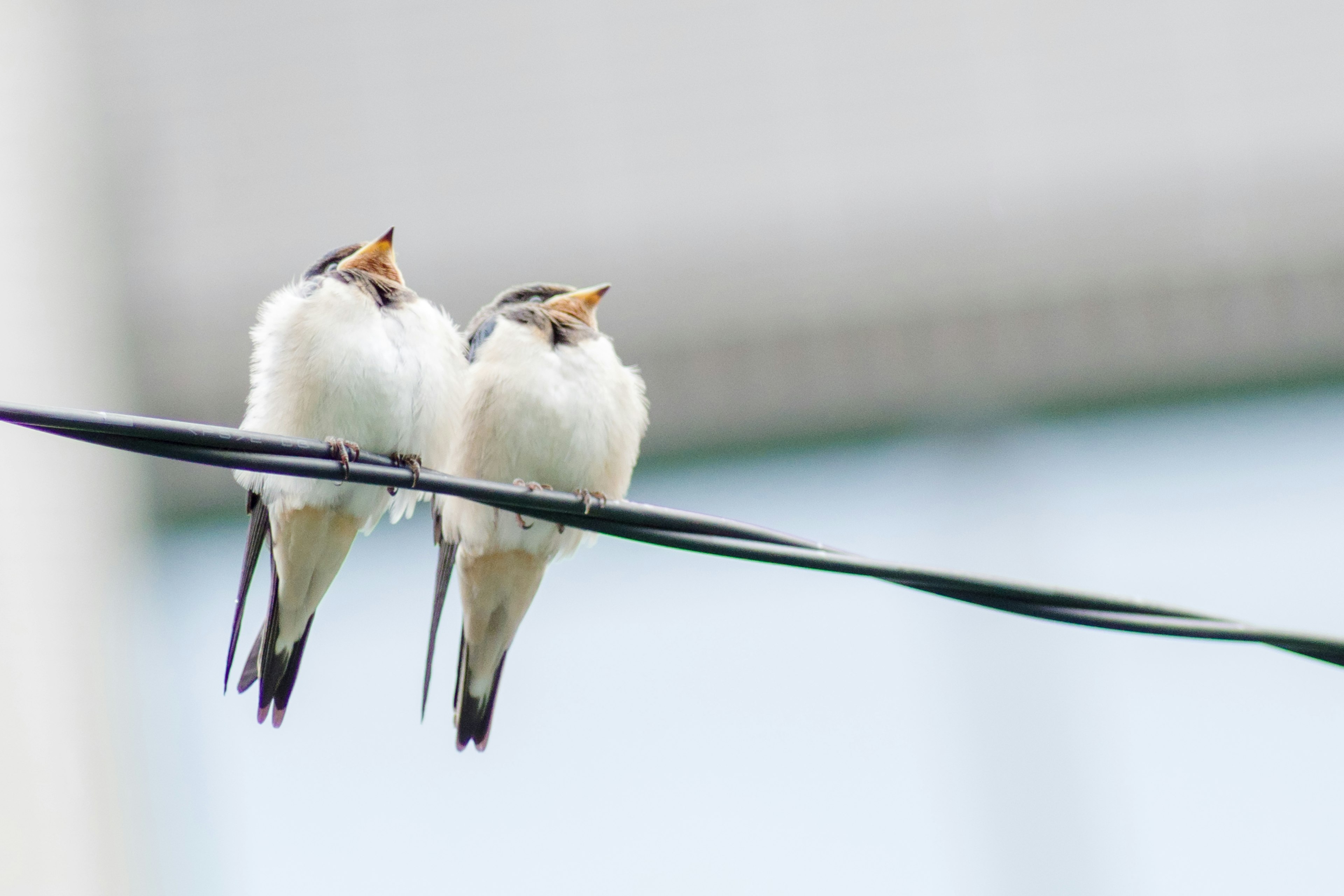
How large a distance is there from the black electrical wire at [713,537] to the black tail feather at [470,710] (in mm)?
1346

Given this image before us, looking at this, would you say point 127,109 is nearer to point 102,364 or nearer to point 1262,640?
point 102,364

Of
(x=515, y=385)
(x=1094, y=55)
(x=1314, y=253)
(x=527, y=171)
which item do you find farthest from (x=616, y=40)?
(x=515, y=385)

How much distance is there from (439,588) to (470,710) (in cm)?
40

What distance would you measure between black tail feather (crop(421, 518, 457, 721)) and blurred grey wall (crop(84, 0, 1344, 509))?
15.0ft

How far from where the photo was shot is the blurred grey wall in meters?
7.95

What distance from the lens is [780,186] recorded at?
8164 millimetres

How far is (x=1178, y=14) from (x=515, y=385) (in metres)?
6.71

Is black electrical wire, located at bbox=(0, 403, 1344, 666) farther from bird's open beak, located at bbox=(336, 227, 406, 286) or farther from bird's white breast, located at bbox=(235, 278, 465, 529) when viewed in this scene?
bird's open beak, located at bbox=(336, 227, 406, 286)

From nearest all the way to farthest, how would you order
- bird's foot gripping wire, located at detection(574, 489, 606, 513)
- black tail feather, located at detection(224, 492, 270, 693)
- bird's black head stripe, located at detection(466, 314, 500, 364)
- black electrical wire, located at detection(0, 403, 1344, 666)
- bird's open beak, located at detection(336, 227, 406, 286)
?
black electrical wire, located at detection(0, 403, 1344, 666), bird's foot gripping wire, located at detection(574, 489, 606, 513), black tail feather, located at detection(224, 492, 270, 693), bird's open beak, located at detection(336, 227, 406, 286), bird's black head stripe, located at detection(466, 314, 500, 364)

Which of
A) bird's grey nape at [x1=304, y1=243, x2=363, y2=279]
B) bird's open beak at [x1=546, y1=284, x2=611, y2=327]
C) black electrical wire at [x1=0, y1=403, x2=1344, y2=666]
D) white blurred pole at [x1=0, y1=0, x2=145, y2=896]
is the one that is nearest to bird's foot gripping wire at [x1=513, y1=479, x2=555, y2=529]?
bird's open beak at [x1=546, y1=284, x2=611, y2=327]

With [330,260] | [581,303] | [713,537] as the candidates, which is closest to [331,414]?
[330,260]

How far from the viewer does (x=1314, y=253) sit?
7.92 metres

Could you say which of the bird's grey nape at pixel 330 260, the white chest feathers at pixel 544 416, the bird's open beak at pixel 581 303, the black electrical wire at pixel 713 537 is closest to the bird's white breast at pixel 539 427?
the white chest feathers at pixel 544 416

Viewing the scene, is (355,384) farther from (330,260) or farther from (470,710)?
(470,710)
